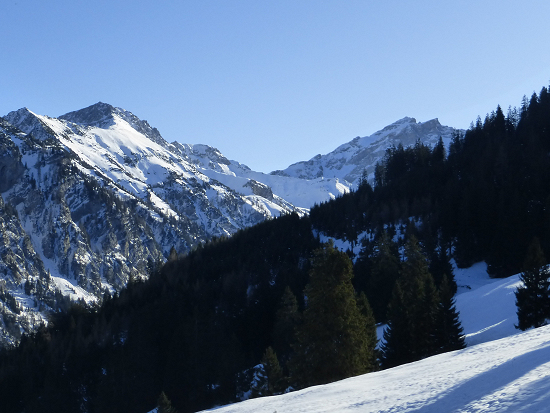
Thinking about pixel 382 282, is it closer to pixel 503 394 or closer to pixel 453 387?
pixel 453 387

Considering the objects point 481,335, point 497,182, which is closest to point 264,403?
point 481,335

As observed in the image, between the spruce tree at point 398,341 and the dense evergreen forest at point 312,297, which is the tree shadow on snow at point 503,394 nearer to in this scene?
the dense evergreen forest at point 312,297

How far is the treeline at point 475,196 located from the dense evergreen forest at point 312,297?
321 mm

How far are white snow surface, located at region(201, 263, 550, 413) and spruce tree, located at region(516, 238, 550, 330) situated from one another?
34.9 ft

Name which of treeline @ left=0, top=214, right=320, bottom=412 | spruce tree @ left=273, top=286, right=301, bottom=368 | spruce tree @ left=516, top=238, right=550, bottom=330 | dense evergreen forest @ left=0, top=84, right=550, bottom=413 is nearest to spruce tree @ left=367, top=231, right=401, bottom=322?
dense evergreen forest @ left=0, top=84, right=550, bottom=413

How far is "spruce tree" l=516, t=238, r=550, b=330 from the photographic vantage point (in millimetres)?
35844

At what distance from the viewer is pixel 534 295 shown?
120 feet

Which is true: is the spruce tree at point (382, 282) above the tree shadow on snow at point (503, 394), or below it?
above

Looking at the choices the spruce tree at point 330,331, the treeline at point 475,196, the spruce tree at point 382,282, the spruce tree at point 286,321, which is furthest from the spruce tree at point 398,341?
the treeline at point 475,196

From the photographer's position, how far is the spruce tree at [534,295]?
35.8m

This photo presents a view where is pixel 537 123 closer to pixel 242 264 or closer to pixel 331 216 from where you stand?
pixel 331 216

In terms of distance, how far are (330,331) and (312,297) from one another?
2.31 m

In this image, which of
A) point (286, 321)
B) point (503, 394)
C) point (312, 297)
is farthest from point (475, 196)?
point (503, 394)

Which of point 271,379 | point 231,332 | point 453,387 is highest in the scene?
point 231,332
